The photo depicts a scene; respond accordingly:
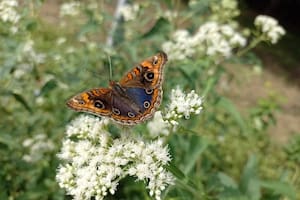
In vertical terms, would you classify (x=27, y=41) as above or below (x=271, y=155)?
above

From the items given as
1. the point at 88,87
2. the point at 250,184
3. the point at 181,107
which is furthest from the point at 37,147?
the point at 181,107

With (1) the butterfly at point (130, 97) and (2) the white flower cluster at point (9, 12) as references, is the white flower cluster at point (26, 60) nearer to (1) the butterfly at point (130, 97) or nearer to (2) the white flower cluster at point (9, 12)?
(2) the white flower cluster at point (9, 12)

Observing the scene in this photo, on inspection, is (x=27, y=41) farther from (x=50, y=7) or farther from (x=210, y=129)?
(x=50, y=7)

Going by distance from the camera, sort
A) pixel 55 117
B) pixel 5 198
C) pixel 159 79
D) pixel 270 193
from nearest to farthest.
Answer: pixel 159 79 → pixel 5 198 → pixel 270 193 → pixel 55 117

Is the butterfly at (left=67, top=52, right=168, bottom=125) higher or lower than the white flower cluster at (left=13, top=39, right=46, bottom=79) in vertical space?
higher

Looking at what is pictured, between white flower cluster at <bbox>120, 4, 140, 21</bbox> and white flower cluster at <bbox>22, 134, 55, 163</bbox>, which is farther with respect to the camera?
white flower cluster at <bbox>120, 4, 140, 21</bbox>

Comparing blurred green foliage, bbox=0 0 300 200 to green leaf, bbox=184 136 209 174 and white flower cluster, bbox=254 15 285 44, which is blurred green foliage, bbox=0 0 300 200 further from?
white flower cluster, bbox=254 15 285 44

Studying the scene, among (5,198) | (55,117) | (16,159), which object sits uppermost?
(5,198)

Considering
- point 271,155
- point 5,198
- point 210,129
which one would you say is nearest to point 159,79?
point 5,198

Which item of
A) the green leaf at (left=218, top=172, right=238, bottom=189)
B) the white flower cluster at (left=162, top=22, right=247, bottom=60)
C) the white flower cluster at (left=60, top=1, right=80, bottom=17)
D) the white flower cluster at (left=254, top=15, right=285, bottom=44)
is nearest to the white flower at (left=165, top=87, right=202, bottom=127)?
the green leaf at (left=218, top=172, right=238, bottom=189)
